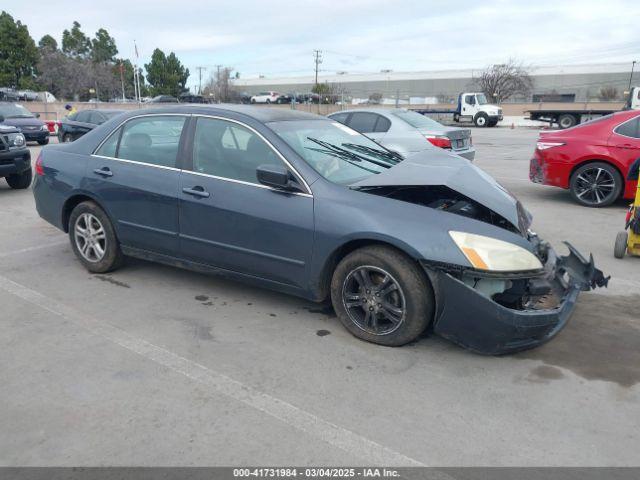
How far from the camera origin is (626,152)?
7859mm

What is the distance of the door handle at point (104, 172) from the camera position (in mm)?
4822

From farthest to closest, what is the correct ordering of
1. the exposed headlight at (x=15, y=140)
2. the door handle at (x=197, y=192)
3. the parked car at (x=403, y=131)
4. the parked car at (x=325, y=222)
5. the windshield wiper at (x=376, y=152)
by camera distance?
the parked car at (x=403, y=131), the exposed headlight at (x=15, y=140), the windshield wiper at (x=376, y=152), the door handle at (x=197, y=192), the parked car at (x=325, y=222)

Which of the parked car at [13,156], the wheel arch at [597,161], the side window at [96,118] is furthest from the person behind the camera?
the side window at [96,118]

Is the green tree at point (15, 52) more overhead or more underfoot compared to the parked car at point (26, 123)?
more overhead

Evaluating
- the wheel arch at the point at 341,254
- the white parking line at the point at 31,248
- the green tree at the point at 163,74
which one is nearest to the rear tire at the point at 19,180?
the white parking line at the point at 31,248

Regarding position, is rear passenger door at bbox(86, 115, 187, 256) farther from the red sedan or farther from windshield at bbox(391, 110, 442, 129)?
the red sedan

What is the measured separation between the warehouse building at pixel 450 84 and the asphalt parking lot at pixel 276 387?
68188mm

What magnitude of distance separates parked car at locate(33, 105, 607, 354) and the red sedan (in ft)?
14.5

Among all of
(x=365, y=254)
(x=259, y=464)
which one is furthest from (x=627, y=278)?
(x=259, y=464)

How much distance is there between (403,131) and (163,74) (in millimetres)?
88537

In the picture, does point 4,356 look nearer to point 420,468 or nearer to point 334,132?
point 420,468

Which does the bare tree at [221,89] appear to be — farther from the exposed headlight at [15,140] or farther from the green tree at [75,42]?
the exposed headlight at [15,140]

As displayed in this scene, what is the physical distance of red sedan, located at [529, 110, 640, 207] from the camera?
26.0 ft

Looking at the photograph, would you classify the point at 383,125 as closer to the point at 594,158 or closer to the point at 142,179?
the point at 594,158
